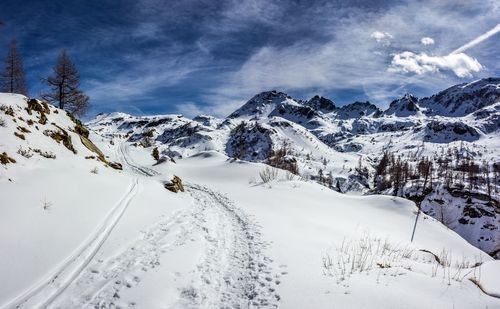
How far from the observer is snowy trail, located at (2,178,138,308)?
586 centimetres

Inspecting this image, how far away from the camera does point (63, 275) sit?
22.7 feet

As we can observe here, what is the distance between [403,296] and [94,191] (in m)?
12.4

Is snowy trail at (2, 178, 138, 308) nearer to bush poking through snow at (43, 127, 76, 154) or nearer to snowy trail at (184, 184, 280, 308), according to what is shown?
snowy trail at (184, 184, 280, 308)

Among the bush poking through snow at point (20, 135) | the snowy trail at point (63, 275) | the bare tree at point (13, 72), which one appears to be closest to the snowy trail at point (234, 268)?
the snowy trail at point (63, 275)

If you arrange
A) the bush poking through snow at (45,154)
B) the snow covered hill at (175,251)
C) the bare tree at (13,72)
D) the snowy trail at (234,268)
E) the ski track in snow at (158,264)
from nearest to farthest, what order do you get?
1. the ski track in snow at (158,264)
2. the snow covered hill at (175,251)
3. the snowy trail at (234,268)
4. the bush poking through snow at (45,154)
5. the bare tree at (13,72)

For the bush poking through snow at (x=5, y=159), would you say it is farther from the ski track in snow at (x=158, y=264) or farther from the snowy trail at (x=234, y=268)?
the snowy trail at (x=234, y=268)

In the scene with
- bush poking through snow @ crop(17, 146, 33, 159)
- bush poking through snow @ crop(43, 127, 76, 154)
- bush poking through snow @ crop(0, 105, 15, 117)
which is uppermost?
bush poking through snow @ crop(0, 105, 15, 117)

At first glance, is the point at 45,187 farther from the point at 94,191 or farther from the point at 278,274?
the point at 278,274

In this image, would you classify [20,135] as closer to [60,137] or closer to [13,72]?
[60,137]

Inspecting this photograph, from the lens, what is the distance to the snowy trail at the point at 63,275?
19.2 feet

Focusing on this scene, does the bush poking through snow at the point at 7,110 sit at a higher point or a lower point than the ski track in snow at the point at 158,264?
higher

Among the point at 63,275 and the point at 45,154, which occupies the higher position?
the point at 45,154

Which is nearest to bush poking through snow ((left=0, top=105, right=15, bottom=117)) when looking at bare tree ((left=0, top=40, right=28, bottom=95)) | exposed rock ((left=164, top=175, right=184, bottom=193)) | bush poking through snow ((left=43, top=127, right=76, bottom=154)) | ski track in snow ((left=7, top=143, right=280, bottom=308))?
bush poking through snow ((left=43, top=127, right=76, bottom=154))

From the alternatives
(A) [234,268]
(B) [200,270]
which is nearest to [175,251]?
(B) [200,270]
